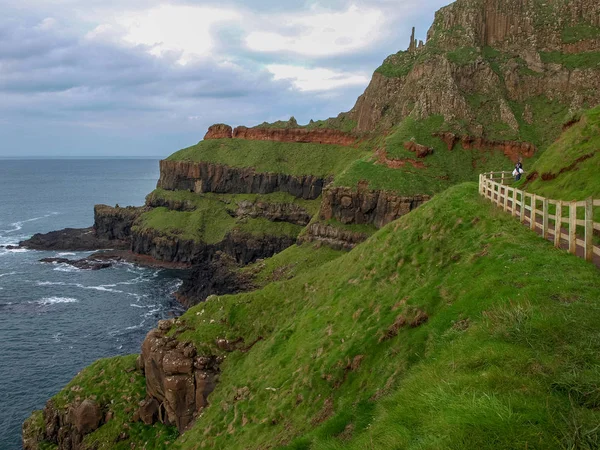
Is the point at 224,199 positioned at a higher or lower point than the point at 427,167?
lower

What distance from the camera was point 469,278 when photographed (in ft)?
63.9

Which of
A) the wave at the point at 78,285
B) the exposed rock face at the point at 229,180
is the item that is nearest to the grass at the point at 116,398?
the wave at the point at 78,285

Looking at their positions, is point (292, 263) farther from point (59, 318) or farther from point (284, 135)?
point (284, 135)

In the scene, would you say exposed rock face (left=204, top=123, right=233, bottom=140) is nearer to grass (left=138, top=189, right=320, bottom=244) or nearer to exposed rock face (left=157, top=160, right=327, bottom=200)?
exposed rock face (left=157, top=160, right=327, bottom=200)

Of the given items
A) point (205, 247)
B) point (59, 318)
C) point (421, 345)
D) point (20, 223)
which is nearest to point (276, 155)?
point (205, 247)

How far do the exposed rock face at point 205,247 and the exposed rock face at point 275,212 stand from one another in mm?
7361

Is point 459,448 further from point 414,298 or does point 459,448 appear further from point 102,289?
point 102,289

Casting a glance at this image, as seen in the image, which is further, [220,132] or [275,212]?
[220,132]

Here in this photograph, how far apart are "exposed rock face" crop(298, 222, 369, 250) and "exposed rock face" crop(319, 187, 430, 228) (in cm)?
255

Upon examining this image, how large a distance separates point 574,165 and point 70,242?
12038 cm

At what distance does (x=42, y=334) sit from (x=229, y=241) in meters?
46.9

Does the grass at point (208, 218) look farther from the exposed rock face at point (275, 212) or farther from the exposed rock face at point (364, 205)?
the exposed rock face at point (364, 205)

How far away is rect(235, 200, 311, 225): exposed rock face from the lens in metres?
106

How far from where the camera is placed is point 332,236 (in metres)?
77.1
